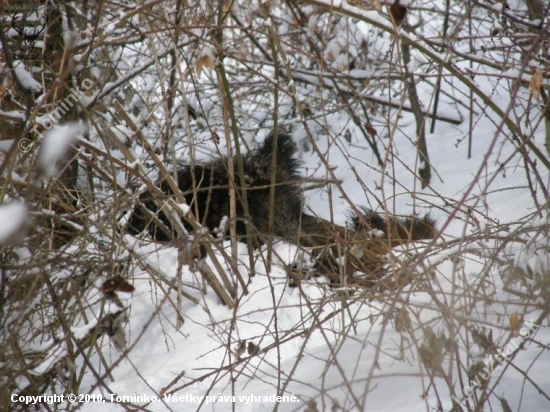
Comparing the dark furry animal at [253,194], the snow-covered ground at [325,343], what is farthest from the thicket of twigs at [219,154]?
the dark furry animal at [253,194]

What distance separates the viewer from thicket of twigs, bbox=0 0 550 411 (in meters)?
1.83

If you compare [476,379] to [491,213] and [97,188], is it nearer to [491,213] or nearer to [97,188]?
[491,213]

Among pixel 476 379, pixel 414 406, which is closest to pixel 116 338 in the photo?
pixel 414 406

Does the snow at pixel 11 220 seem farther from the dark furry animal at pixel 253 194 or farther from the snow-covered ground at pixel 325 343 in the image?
the dark furry animal at pixel 253 194

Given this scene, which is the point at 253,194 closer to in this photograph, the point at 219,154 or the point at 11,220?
the point at 219,154

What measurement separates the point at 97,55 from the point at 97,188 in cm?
115

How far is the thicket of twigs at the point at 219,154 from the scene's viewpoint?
1834mm

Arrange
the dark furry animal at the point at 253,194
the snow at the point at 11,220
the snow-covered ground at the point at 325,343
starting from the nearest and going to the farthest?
the snow at the point at 11,220 → the snow-covered ground at the point at 325,343 → the dark furry animal at the point at 253,194

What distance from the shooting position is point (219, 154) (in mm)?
2939

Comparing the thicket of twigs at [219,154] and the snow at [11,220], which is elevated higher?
the thicket of twigs at [219,154]

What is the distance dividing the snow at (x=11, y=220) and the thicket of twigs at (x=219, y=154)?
71mm

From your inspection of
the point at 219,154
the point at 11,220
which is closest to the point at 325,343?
the point at 219,154

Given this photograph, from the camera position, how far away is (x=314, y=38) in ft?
20.2

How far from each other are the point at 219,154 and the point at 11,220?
1.36m
